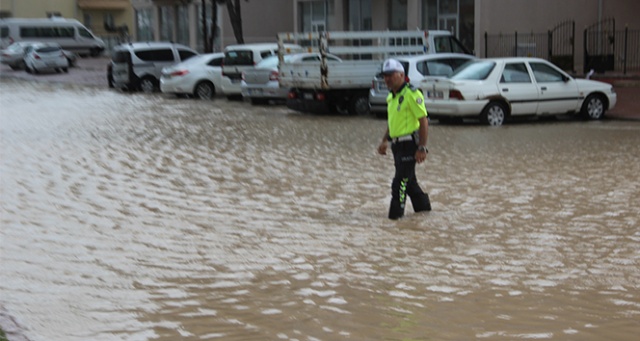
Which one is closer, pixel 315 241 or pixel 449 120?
pixel 315 241

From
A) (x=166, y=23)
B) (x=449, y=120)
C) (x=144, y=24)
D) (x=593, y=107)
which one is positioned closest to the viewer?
(x=593, y=107)

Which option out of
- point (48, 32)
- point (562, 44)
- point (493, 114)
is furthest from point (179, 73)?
point (48, 32)

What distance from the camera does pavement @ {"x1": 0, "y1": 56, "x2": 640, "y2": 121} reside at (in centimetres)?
2164

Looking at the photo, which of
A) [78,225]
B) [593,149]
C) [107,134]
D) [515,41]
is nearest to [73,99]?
[107,134]

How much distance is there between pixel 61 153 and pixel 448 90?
25.1 ft

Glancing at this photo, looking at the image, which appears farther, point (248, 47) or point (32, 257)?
point (248, 47)

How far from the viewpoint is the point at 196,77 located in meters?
28.0

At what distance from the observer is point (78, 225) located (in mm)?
9445

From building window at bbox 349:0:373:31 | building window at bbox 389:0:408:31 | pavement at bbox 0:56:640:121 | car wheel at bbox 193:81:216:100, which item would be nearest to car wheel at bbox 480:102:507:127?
pavement at bbox 0:56:640:121

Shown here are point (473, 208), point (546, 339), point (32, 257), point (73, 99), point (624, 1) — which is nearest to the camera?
point (546, 339)

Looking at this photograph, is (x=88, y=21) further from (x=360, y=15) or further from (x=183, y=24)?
(x=360, y=15)

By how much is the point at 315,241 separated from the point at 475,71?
37.6 feet

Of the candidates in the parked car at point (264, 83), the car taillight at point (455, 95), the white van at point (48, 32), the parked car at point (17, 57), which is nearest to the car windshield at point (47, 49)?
the parked car at point (17, 57)

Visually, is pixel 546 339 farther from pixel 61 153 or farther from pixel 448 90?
pixel 448 90
